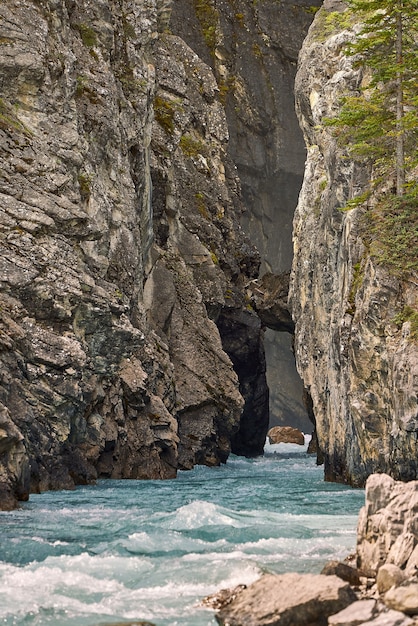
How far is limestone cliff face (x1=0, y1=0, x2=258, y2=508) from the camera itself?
31609 millimetres

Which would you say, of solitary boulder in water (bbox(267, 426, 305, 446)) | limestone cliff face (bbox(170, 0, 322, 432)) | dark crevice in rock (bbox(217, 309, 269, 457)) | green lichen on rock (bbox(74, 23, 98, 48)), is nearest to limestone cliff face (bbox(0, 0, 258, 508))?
green lichen on rock (bbox(74, 23, 98, 48))

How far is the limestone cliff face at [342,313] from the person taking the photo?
29.6m

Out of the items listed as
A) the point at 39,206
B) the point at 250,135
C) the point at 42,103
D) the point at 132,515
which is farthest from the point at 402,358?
the point at 250,135

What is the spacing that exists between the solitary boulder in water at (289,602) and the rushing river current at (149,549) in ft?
1.71

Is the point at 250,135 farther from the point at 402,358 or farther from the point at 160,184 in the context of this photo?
the point at 402,358

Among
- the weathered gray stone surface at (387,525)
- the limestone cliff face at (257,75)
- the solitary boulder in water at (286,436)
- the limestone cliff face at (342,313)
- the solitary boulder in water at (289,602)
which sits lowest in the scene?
the solitary boulder in water at (289,602)

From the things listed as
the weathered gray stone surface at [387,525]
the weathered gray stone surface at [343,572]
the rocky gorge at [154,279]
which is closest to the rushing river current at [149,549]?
the weathered gray stone surface at [387,525]

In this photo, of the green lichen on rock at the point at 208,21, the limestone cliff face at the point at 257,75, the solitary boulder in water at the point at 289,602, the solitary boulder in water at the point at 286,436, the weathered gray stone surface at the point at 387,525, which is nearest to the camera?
the solitary boulder in water at the point at 289,602

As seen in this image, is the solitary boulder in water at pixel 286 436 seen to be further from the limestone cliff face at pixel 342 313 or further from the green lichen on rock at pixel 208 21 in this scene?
the green lichen on rock at pixel 208 21

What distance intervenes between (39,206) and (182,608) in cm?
2261

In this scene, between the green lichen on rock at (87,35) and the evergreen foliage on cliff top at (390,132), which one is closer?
the evergreen foliage on cliff top at (390,132)

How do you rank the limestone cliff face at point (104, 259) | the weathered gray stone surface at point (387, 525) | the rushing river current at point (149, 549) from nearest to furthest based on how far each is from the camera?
1. the rushing river current at point (149, 549)
2. the weathered gray stone surface at point (387, 525)
3. the limestone cliff face at point (104, 259)

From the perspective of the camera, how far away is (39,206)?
33.6 m

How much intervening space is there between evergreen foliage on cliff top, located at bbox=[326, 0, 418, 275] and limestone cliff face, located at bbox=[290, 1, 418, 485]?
90cm
